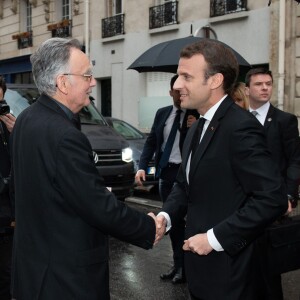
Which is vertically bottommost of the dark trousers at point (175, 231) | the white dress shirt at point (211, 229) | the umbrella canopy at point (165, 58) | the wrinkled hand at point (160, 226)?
the dark trousers at point (175, 231)

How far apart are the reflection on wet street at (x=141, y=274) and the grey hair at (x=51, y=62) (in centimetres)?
279

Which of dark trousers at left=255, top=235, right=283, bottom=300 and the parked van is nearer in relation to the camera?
dark trousers at left=255, top=235, right=283, bottom=300

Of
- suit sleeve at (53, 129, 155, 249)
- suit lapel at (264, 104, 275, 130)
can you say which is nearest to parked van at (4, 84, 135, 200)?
suit lapel at (264, 104, 275, 130)

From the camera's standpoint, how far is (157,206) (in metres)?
8.95

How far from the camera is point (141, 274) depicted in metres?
5.51

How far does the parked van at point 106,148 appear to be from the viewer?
7.84 m

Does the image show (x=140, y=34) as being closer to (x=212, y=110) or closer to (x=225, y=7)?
(x=225, y=7)

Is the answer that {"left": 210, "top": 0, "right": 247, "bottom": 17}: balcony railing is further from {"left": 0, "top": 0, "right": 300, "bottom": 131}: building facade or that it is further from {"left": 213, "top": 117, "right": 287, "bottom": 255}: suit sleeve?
{"left": 213, "top": 117, "right": 287, "bottom": 255}: suit sleeve

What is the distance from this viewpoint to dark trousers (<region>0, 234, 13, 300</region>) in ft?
13.1

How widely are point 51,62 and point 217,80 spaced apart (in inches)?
32.6

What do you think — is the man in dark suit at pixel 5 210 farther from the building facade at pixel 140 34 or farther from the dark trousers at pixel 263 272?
the building facade at pixel 140 34

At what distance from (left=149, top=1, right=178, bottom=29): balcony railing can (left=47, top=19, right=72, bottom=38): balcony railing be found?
4890mm

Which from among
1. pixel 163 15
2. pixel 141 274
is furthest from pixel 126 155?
pixel 163 15

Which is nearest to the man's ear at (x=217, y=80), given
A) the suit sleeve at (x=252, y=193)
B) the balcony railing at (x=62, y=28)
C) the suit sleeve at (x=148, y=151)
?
the suit sleeve at (x=252, y=193)
